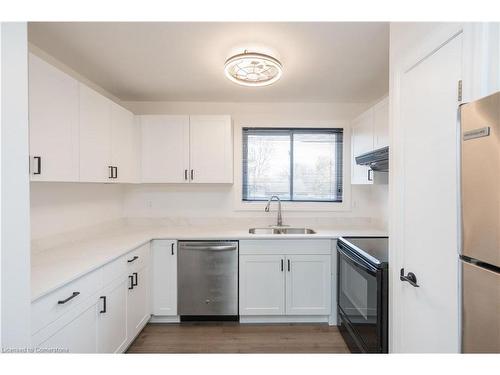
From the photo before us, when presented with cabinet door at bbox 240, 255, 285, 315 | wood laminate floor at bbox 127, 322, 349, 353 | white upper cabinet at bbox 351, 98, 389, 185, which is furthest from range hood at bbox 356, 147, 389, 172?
wood laminate floor at bbox 127, 322, 349, 353

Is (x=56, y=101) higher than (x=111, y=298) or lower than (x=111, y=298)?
higher

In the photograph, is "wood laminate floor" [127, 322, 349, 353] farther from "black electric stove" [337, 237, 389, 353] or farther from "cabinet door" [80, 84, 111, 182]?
"cabinet door" [80, 84, 111, 182]

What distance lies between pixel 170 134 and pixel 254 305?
204 centimetres

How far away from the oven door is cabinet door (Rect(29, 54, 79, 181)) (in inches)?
83.5

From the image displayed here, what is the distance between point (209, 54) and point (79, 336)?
2.06m

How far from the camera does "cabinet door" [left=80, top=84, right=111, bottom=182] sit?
174 cm

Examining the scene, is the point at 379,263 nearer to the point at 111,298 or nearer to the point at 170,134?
the point at 111,298

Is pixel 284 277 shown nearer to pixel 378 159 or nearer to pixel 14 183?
pixel 378 159

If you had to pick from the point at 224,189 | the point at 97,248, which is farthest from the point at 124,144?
the point at 224,189

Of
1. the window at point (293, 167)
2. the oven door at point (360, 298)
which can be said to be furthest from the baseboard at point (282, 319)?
the window at point (293, 167)

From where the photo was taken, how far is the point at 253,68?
179cm

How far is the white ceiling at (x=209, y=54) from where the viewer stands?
1.53m
